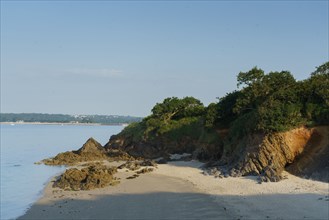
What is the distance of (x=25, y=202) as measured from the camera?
86.7ft

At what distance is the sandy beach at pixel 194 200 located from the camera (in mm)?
19547

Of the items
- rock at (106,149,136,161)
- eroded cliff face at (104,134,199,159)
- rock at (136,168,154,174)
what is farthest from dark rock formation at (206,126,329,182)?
rock at (106,149,136,161)

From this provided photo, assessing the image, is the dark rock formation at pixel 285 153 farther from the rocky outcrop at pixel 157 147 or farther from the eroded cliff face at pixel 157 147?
the eroded cliff face at pixel 157 147

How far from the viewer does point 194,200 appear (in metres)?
23.3

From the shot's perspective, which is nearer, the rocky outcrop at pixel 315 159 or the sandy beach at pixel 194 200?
the sandy beach at pixel 194 200

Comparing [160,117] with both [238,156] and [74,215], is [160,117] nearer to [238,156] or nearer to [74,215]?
[238,156]

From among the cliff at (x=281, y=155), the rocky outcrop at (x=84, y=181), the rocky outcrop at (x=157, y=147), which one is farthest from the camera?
the rocky outcrop at (x=157, y=147)

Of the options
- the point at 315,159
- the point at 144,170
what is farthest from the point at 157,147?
the point at 315,159

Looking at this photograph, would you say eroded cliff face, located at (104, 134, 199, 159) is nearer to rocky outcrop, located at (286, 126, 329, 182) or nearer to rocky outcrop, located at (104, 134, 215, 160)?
rocky outcrop, located at (104, 134, 215, 160)

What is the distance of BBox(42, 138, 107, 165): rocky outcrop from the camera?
51375 mm

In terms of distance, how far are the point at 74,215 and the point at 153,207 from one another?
4221mm

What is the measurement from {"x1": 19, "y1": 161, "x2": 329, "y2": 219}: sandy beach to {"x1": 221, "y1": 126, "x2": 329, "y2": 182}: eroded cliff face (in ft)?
3.65

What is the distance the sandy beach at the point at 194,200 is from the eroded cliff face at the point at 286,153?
1113 mm

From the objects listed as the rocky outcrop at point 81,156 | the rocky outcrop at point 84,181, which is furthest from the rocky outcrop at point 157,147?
the rocky outcrop at point 84,181
